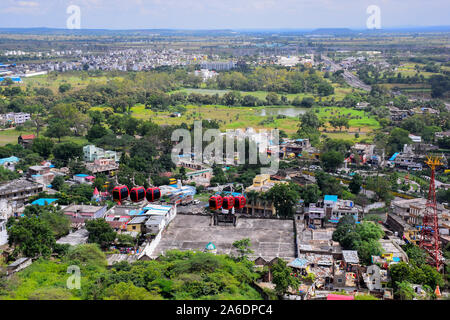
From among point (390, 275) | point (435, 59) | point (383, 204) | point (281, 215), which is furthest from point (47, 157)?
point (435, 59)

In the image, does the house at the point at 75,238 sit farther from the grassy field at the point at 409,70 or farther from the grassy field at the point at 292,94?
the grassy field at the point at 409,70

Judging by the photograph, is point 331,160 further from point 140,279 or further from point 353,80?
point 353,80

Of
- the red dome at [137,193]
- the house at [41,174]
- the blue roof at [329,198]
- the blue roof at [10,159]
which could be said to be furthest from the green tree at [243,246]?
the blue roof at [10,159]

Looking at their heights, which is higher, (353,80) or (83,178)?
(353,80)

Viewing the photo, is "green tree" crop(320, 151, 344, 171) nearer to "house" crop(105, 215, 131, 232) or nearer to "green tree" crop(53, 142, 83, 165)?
"house" crop(105, 215, 131, 232)

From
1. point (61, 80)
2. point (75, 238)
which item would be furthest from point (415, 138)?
point (61, 80)
